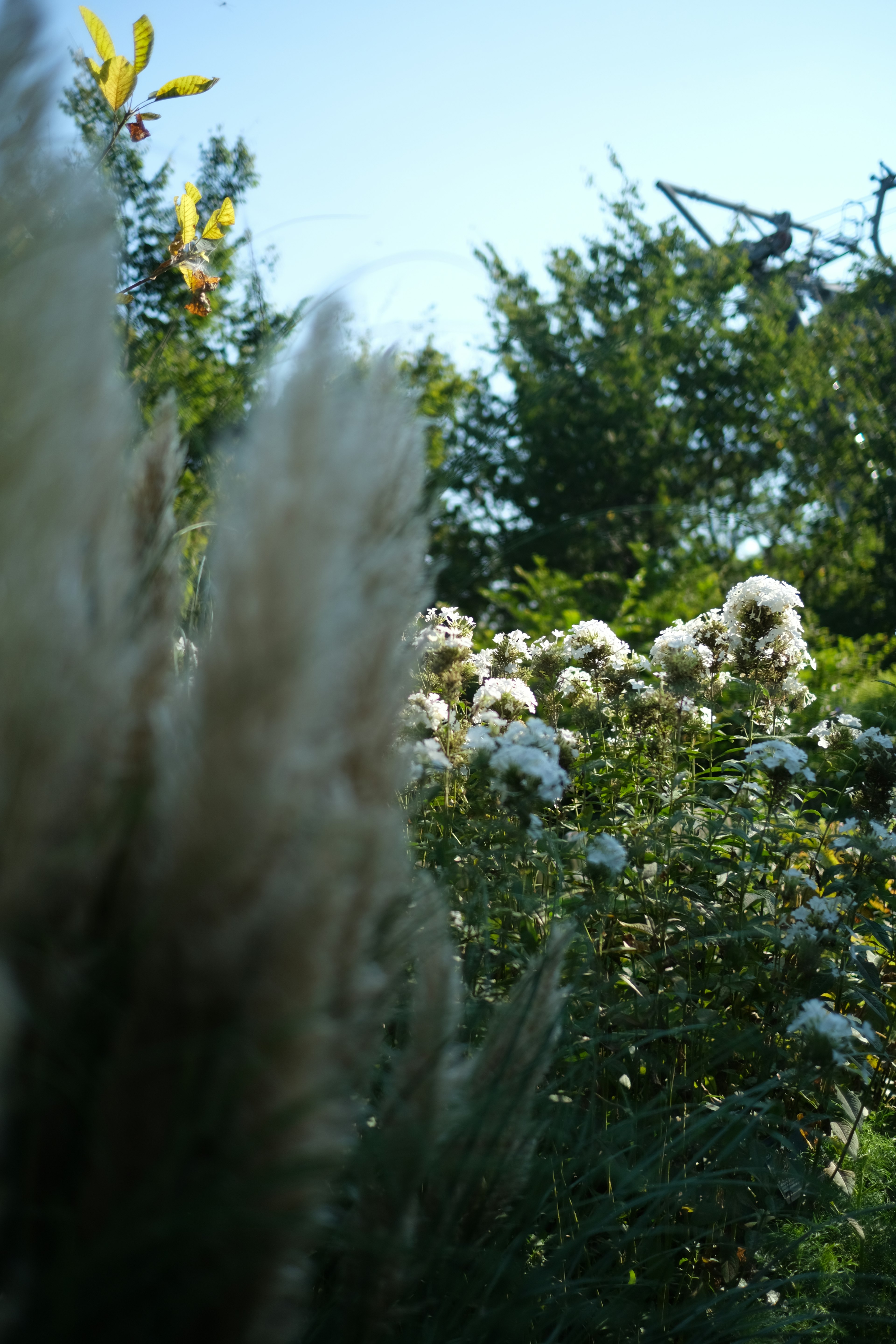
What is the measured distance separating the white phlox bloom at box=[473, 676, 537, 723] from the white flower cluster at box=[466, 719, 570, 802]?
20.7 inches

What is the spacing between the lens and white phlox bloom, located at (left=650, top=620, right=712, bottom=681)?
2.89 meters

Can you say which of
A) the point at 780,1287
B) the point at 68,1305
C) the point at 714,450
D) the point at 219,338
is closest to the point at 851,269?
the point at 714,450

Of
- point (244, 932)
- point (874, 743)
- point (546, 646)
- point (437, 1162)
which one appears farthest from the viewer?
point (546, 646)

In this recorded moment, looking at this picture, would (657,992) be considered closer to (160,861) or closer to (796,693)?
(796,693)

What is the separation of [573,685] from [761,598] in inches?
26.7

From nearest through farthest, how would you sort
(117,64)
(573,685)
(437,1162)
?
1. (437,1162)
2. (117,64)
3. (573,685)

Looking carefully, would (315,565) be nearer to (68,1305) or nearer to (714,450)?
(68,1305)

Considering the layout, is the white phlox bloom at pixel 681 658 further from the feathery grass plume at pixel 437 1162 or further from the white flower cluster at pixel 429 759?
the feathery grass plume at pixel 437 1162

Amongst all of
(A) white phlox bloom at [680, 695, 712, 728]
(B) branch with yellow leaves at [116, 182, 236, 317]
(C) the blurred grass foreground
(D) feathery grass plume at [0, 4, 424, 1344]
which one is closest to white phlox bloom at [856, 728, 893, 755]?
(A) white phlox bloom at [680, 695, 712, 728]

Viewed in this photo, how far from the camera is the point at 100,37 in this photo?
1.78m

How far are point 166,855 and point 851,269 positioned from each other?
15.1 meters

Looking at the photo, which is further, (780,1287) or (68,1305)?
(780,1287)

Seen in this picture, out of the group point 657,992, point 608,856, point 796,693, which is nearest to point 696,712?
point 796,693

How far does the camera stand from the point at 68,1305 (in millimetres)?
551
